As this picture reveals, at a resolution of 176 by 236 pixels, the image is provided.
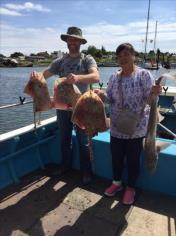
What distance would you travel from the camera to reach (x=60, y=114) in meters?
4.53

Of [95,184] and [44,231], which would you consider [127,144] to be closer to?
[95,184]

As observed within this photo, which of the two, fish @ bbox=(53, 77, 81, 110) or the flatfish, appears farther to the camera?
fish @ bbox=(53, 77, 81, 110)

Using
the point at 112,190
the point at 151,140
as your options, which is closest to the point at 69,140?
the point at 112,190

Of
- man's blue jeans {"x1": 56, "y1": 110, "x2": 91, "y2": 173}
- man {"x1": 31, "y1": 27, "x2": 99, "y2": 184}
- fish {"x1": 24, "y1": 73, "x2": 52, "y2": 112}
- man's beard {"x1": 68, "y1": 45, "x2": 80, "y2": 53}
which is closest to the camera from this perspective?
fish {"x1": 24, "y1": 73, "x2": 52, "y2": 112}

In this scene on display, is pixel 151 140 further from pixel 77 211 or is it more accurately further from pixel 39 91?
pixel 39 91

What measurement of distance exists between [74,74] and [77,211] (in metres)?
1.81

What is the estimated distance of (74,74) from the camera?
4082mm

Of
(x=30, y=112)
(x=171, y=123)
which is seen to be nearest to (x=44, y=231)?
(x=171, y=123)

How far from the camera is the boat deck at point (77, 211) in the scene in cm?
353

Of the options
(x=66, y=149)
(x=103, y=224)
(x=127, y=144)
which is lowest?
(x=103, y=224)

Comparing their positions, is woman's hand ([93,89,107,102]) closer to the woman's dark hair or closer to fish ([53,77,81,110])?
fish ([53,77,81,110])

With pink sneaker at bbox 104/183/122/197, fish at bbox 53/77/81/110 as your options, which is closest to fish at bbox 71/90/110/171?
fish at bbox 53/77/81/110

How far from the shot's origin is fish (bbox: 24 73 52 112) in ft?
12.5

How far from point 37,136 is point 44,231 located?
6.19 feet
